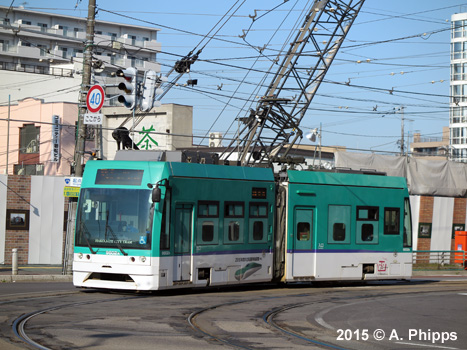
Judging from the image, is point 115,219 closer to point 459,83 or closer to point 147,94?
point 147,94

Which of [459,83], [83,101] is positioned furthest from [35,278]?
[459,83]

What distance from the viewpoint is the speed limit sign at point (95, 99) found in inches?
875

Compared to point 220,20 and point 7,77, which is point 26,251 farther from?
point 7,77

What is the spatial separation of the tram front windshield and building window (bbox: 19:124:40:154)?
34.3 meters

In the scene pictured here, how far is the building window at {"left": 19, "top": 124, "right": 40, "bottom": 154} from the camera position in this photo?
165 feet

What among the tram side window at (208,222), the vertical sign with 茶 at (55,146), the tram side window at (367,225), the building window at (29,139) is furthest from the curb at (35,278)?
the building window at (29,139)

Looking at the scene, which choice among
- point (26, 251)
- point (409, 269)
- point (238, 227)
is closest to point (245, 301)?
point (238, 227)

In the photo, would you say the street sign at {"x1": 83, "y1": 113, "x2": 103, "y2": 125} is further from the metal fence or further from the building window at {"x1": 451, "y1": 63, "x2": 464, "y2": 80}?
the building window at {"x1": 451, "y1": 63, "x2": 464, "y2": 80}

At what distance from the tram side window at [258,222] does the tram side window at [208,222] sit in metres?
1.29

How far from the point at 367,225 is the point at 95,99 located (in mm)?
8764

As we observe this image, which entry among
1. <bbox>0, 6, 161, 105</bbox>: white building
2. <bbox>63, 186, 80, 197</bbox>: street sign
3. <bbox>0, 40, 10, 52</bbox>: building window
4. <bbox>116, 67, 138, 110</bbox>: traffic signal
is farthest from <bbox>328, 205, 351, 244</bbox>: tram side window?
<bbox>0, 40, 10, 52</bbox>: building window

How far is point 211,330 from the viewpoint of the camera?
12211mm

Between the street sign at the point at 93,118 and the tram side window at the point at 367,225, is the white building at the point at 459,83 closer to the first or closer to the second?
the tram side window at the point at 367,225

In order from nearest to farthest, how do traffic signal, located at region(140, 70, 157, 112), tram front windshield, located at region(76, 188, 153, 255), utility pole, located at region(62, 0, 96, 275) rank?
tram front windshield, located at region(76, 188, 153, 255)
utility pole, located at region(62, 0, 96, 275)
traffic signal, located at region(140, 70, 157, 112)
